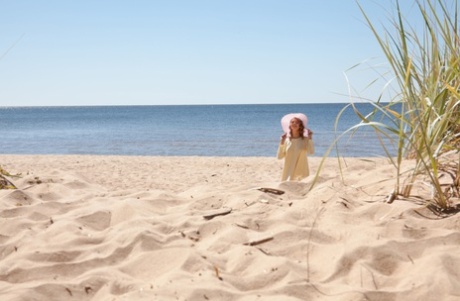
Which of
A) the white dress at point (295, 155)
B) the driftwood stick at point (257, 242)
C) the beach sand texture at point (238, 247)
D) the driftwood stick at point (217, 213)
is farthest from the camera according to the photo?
the white dress at point (295, 155)

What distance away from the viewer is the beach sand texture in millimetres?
1931

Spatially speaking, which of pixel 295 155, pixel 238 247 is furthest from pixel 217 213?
pixel 295 155

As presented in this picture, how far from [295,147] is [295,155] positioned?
3.4 inches

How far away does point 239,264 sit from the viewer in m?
2.17

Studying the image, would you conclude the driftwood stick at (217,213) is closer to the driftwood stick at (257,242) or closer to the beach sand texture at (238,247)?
the beach sand texture at (238,247)

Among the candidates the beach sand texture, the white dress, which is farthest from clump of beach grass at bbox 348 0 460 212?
the white dress

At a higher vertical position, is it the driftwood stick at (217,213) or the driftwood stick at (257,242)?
the driftwood stick at (217,213)

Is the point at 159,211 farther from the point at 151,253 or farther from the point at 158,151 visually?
the point at 158,151

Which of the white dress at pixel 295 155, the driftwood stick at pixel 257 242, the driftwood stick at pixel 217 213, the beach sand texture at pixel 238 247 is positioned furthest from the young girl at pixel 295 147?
the driftwood stick at pixel 257 242

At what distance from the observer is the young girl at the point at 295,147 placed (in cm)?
529

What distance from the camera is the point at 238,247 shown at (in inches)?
91.1

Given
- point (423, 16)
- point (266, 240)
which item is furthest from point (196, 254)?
point (423, 16)

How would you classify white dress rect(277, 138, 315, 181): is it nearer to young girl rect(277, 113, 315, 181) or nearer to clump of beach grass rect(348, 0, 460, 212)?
young girl rect(277, 113, 315, 181)

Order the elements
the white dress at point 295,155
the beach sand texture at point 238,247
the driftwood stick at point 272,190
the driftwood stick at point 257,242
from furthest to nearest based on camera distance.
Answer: the white dress at point 295,155, the driftwood stick at point 272,190, the driftwood stick at point 257,242, the beach sand texture at point 238,247
